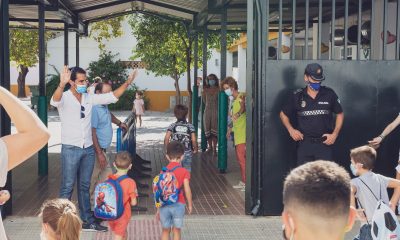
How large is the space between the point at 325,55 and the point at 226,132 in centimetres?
597

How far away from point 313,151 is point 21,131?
526cm

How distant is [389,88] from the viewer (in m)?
7.98

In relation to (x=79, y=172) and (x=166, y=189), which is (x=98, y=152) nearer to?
Answer: (x=79, y=172)

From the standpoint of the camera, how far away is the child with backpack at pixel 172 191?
582cm

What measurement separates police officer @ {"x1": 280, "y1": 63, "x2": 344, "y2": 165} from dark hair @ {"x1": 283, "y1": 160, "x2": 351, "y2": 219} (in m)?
4.76

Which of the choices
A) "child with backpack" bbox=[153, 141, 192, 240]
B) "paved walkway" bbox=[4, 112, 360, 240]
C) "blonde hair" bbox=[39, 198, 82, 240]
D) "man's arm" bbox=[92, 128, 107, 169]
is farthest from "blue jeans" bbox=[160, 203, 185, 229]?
"blonde hair" bbox=[39, 198, 82, 240]

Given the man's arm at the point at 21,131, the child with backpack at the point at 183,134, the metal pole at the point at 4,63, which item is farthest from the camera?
the child with backpack at the point at 183,134

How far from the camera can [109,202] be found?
571 cm

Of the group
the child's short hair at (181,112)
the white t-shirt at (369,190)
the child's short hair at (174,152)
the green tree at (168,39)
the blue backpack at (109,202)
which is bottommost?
the blue backpack at (109,202)

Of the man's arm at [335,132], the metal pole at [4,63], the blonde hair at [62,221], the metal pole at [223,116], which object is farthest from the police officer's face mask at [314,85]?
the blonde hair at [62,221]

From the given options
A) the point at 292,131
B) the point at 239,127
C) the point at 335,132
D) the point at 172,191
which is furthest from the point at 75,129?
the point at 239,127

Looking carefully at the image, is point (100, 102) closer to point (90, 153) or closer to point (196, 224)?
point (90, 153)

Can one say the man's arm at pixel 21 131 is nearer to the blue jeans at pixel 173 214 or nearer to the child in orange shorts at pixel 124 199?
the child in orange shorts at pixel 124 199

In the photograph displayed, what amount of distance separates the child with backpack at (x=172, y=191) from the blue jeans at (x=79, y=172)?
1.30 meters
